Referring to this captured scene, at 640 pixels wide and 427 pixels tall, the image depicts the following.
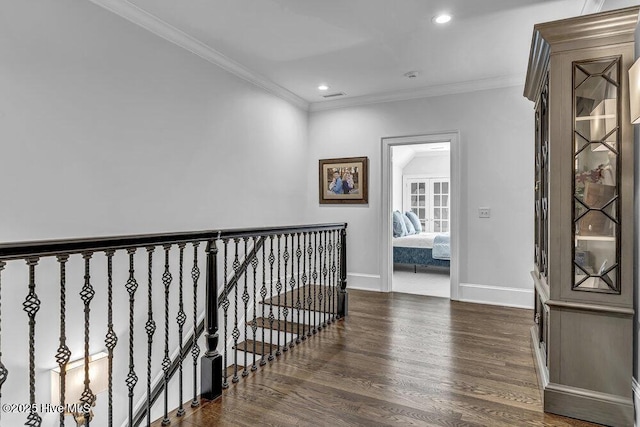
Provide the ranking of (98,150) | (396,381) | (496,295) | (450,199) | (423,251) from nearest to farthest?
(396,381) → (98,150) → (496,295) → (450,199) → (423,251)

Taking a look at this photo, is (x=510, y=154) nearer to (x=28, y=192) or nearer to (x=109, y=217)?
(x=109, y=217)

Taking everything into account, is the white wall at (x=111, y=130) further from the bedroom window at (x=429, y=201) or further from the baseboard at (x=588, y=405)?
the bedroom window at (x=429, y=201)

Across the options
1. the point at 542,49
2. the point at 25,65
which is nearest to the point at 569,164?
the point at 542,49

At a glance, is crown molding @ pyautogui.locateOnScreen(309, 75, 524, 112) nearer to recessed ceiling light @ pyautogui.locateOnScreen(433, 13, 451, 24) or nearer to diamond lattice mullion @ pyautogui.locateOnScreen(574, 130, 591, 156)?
recessed ceiling light @ pyautogui.locateOnScreen(433, 13, 451, 24)

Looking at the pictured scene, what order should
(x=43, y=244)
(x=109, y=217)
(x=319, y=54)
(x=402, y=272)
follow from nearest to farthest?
(x=43, y=244)
(x=109, y=217)
(x=319, y=54)
(x=402, y=272)

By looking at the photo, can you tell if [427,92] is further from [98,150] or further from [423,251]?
[98,150]

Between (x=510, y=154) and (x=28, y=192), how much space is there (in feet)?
14.7

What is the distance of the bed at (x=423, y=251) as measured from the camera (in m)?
6.52

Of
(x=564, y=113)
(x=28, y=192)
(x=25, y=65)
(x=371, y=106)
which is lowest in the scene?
(x=28, y=192)

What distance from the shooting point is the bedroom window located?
9156 millimetres

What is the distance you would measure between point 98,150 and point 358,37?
234 cm

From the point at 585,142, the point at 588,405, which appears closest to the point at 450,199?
the point at 585,142

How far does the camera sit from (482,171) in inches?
175

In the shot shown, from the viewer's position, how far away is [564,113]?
6.94ft
